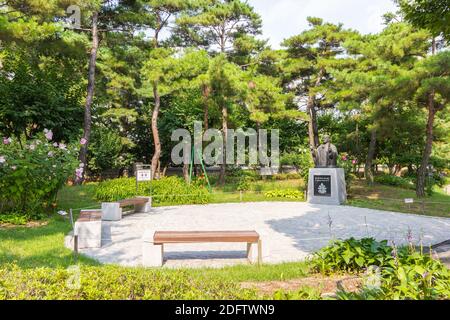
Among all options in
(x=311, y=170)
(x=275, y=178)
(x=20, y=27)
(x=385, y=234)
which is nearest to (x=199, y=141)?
(x=275, y=178)

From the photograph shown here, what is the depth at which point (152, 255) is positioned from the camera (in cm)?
658

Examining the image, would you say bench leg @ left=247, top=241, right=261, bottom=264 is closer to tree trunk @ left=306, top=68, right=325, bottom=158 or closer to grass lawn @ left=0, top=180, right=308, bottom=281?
grass lawn @ left=0, top=180, right=308, bottom=281

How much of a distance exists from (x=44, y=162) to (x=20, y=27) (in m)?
4.29

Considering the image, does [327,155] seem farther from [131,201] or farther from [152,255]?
[152,255]

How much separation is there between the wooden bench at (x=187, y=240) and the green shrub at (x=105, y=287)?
9.23 ft

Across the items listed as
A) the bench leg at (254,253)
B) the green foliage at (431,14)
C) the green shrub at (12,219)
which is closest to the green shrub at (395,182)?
the green foliage at (431,14)

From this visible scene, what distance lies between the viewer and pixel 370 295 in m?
3.38

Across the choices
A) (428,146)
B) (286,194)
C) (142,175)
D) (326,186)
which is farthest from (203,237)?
(428,146)

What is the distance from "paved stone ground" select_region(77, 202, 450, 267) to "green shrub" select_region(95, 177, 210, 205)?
1.02 m

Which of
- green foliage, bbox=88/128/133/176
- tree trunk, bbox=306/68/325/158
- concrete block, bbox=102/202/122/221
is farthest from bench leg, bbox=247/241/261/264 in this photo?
green foliage, bbox=88/128/133/176

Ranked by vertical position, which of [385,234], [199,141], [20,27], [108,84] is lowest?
[385,234]

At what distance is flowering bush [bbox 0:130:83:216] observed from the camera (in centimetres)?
967

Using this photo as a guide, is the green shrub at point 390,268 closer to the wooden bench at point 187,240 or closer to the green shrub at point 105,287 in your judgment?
the green shrub at point 105,287

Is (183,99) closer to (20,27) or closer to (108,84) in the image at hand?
(108,84)
